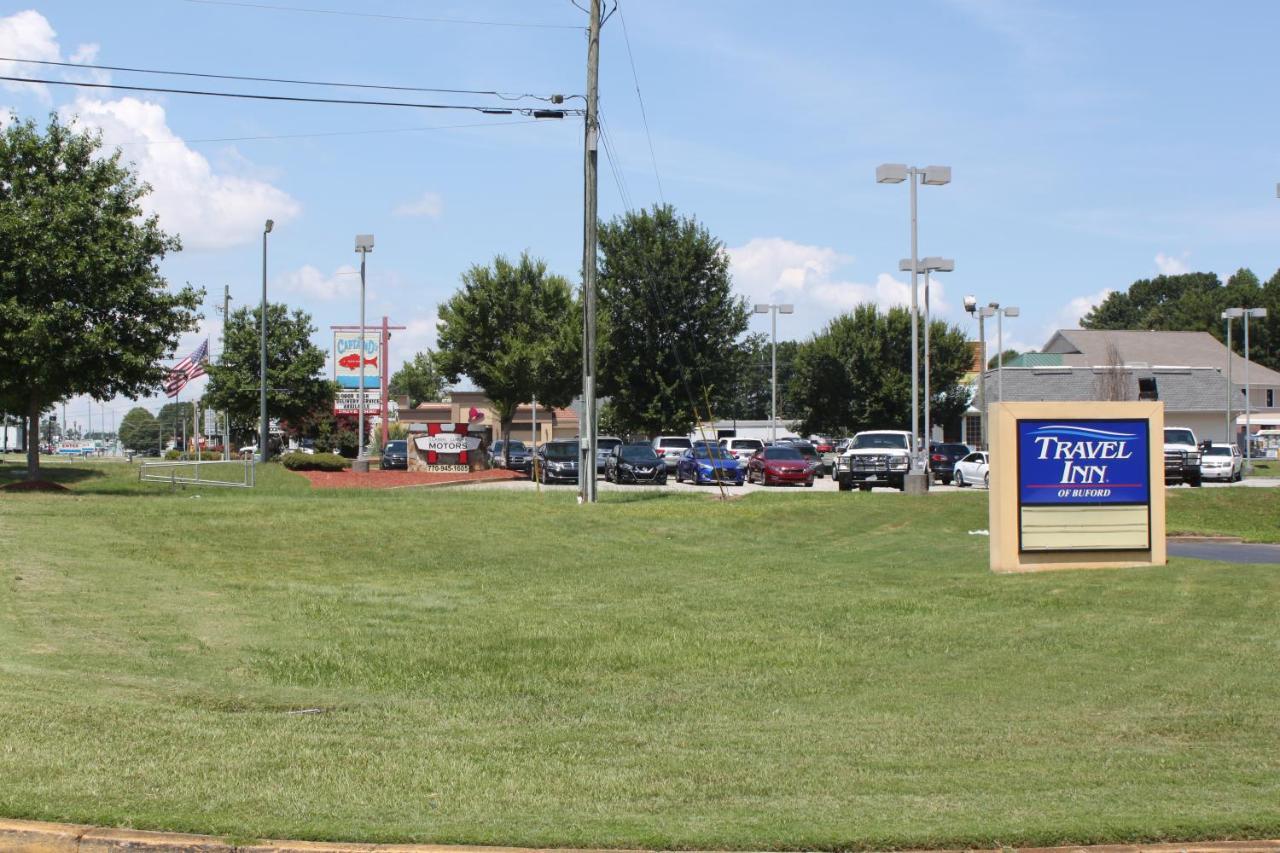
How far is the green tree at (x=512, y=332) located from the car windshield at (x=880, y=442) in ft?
75.8

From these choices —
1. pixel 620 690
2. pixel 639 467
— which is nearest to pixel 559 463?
pixel 639 467

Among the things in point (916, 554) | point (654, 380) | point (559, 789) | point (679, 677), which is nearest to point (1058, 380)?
point (654, 380)

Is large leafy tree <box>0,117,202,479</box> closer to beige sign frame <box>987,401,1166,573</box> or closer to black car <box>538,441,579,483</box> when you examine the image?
black car <box>538,441,579,483</box>

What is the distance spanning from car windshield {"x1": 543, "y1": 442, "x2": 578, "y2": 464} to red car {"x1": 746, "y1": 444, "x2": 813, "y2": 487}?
21.8 ft

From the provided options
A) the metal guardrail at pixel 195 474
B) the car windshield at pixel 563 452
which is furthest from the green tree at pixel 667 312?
the metal guardrail at pixel 195 474

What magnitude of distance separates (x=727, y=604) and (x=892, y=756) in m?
7.43

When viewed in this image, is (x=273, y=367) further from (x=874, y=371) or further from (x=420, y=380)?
(x=420, y=380)

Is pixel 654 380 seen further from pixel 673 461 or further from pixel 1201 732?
pixel 1201 732

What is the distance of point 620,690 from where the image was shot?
1068 centimetres

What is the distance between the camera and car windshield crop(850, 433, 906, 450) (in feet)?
122

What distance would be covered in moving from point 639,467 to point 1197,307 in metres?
80.3

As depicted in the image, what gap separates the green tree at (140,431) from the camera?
16925cm

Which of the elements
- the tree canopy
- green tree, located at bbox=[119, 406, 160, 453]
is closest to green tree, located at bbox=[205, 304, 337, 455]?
the tree canopy

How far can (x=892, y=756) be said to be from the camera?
26.1 feet
